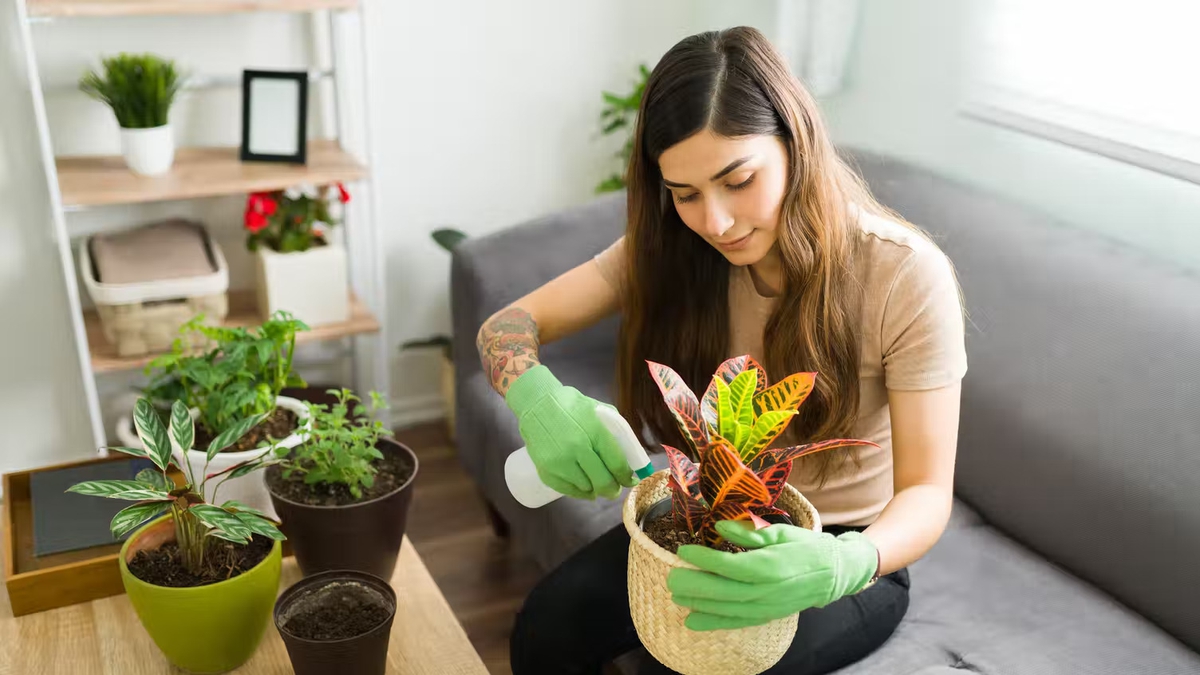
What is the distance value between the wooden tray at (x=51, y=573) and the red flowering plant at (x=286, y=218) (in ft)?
2.97

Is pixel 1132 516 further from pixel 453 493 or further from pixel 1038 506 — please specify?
pixel 453 493

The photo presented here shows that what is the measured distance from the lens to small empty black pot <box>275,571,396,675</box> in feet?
3.57

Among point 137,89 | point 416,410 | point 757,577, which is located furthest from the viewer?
point 416,410

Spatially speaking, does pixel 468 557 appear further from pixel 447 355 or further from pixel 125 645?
pixel 125 645

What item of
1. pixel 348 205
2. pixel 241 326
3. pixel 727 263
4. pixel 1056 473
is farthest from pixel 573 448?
pixel 348 205

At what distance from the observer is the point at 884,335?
1.28m

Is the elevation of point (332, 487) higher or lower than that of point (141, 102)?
lower

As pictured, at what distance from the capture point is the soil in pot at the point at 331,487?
1343 millimetres

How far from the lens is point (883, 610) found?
1343 mm

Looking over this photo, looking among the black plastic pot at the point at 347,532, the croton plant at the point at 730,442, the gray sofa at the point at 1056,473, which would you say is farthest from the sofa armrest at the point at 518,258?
the croton plant at the point at 730,442

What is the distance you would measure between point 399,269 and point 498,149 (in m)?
0.37

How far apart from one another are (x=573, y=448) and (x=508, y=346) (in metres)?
0.29

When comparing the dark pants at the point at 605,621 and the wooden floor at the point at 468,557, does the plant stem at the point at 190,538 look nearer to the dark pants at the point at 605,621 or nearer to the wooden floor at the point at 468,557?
the dark pants at the point at 605,621

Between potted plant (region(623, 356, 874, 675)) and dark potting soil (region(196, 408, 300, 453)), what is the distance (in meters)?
0.73
